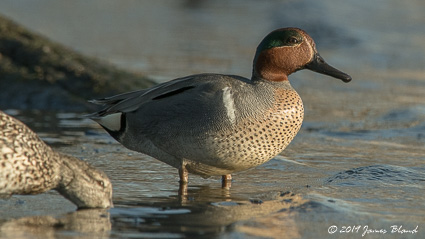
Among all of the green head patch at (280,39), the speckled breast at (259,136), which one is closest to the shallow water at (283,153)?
the speckled breast at (259,136)

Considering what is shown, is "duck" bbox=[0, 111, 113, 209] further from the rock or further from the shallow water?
the rock

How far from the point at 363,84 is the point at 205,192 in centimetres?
574

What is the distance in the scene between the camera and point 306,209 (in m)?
5.31

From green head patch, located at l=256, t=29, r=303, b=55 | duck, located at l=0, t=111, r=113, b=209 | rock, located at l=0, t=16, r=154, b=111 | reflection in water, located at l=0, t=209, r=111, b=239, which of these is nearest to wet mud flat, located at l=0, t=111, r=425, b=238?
reflection in water, located at l=0, t=209, r=111, b=239

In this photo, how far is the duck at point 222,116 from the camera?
5.75 m

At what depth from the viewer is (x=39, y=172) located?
489cm

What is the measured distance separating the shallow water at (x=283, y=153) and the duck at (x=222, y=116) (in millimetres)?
277

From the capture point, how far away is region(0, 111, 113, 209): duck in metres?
→ 4.71

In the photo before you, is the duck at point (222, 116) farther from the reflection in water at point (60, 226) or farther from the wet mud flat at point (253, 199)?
the reflection in water at point (60, 226)

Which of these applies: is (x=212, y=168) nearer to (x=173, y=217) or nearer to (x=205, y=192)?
(x=205, y=192)

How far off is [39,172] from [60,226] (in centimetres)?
37

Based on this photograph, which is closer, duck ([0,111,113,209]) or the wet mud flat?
duck ([0,111,113,209])
